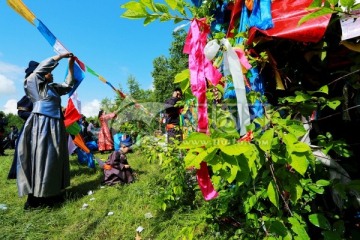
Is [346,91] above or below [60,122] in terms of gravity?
below

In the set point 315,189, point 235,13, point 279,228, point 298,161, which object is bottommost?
point 279,228

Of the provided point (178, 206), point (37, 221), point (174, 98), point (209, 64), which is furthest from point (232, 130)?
point (174, 98)

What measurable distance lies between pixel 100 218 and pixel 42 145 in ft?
4.08

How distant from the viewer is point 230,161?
862mm

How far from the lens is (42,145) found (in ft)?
11.7

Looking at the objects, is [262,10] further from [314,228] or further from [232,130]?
[314,228]

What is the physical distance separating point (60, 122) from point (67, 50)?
3.56ft

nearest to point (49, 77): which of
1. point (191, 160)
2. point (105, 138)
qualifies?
point (191, 160)

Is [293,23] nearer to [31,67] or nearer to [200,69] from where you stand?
[200,69]

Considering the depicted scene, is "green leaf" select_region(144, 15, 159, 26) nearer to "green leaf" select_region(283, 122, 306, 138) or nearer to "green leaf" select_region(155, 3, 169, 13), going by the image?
"green leaf" select_region(155, 3, 169, 13)

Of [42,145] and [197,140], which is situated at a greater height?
[42,145]

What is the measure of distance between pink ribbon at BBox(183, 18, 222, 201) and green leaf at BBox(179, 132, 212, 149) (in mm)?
434

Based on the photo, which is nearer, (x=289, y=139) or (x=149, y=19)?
(x=289, y=139)

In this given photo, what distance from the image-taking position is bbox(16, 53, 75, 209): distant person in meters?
3.48
